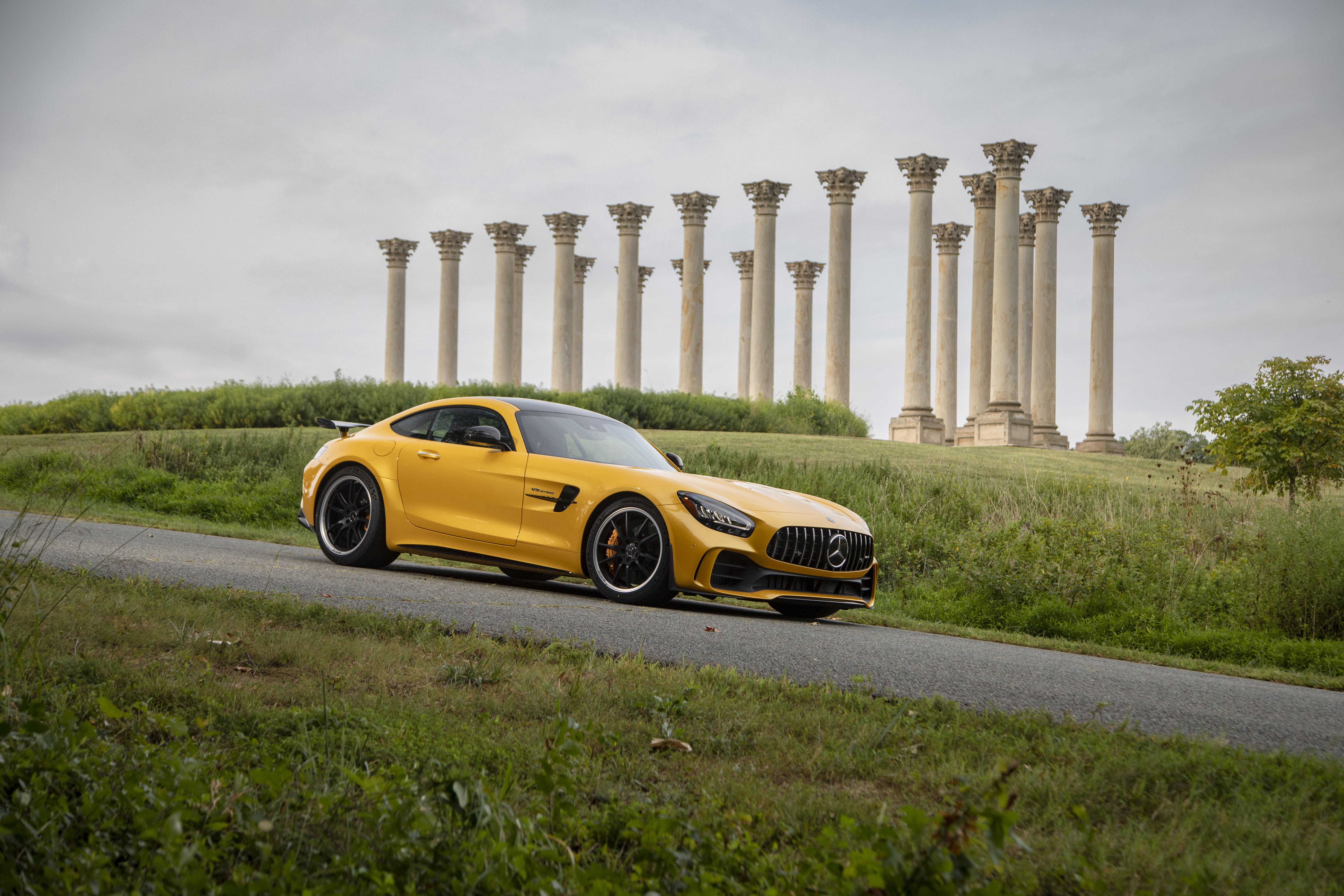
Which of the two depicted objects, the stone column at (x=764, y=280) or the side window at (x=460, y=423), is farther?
the stone column at (x=764, y=280)

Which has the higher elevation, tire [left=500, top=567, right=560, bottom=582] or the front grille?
the front grille

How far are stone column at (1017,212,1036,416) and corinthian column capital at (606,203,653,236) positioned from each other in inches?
591

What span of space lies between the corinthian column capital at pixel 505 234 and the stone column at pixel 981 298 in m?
17.9

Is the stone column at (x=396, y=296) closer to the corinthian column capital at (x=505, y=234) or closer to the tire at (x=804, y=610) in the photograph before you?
the corinthian column capital at (x=505, y=234)

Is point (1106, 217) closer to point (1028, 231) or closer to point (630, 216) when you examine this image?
point (1028, 231)

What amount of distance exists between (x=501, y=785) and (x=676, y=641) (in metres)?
3.12

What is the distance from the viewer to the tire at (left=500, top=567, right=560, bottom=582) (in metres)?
9.84

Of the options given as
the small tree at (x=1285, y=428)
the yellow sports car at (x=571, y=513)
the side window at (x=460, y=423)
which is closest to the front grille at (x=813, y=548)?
the yellow sports car at (x=571, y=513)

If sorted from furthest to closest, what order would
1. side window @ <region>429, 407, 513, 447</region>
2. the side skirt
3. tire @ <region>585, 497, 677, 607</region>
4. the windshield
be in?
side window @ <region>429, 407, 513, 447</region>
the windshield
the side skirt
tire @ <region>585, 497, 677, 607</region>

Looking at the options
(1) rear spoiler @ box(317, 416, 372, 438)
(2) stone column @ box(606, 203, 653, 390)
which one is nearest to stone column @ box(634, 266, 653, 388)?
(2) stone column @ box(606, 203, 653, 390)

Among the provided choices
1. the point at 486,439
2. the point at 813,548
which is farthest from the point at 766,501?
the point at 486,439

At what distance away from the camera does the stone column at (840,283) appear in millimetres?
39219

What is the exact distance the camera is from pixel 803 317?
49.5 meters

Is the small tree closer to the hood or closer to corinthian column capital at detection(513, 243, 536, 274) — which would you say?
the hood
